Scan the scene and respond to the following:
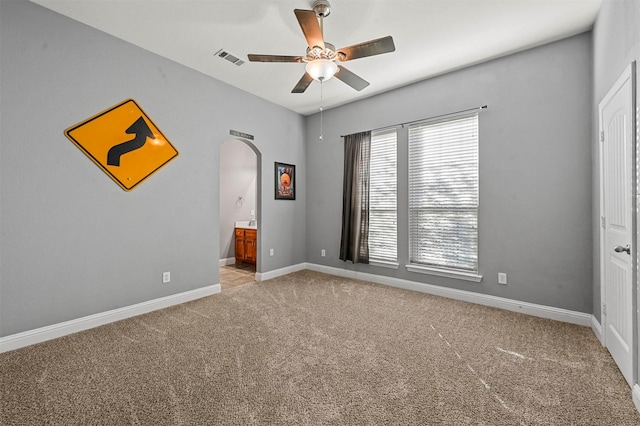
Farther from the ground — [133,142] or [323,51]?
[323,51]

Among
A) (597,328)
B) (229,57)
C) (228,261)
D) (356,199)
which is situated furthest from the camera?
(228,261)

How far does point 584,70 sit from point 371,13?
7.39 ft

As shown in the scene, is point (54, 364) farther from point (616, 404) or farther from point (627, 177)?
point (627, 177)

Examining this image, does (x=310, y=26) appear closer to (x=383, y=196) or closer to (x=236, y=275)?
(x=383, y=196)

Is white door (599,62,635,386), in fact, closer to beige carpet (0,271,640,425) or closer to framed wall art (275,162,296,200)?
beige carpet (0,271,640,425)

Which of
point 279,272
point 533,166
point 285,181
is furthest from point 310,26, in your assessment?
point 279,272

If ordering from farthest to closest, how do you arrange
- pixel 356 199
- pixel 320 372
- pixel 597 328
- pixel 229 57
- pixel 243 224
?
pixel 243 224 < pixel 356 199 < pixel 229 57 < pixel 597 328 < pixel 320 372

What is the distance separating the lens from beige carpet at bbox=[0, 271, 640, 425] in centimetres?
165

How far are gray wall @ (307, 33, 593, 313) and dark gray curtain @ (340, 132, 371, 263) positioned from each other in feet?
3.25

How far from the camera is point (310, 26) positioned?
2102mm

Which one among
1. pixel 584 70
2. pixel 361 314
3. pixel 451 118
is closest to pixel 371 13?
pixel 451 118

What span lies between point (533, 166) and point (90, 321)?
492cm

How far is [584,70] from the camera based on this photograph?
9.44 feet

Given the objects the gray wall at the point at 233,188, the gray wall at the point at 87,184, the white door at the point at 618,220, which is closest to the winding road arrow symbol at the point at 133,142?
the gray wall at the point at 87,184
